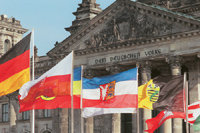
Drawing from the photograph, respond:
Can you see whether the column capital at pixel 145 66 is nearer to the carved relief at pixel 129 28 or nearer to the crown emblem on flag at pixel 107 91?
the carved relief at pixel 129 28

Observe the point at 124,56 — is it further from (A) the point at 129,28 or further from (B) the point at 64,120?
(B) the point at 64,120

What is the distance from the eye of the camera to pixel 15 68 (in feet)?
109

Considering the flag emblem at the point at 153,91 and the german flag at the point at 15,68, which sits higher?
the german flag at the point at 15,68

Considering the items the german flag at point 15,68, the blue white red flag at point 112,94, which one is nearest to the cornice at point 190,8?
the blue white red flag at point 112,94

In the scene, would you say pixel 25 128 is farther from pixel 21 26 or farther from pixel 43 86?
pixel 43 86

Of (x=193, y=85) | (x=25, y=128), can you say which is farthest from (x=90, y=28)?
(x=25, y=128)

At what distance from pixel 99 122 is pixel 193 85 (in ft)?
39.7

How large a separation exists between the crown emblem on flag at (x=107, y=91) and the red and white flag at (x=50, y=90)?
113 inches

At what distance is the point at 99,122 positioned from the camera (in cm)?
5931

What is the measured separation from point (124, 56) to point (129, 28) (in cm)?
275

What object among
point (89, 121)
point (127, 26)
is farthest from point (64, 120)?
point (127, 26)

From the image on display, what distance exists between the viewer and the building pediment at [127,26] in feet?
166

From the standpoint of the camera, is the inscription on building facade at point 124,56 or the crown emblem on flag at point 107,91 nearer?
the crown emblem on flag at point 107,91

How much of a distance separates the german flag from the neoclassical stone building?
19297mm
